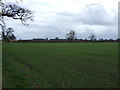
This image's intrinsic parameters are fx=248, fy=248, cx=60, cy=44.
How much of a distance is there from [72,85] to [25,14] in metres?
21.8

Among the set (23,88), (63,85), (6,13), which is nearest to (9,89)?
(23,88)

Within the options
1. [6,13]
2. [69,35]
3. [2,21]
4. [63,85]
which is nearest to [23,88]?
[63,85]

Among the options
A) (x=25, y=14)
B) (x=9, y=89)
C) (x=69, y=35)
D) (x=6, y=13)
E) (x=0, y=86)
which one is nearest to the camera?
(x=9, y=89)

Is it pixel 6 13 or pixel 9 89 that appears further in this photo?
pixel 6 13

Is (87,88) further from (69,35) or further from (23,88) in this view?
(69,35)

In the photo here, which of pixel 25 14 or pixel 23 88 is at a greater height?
pixel 25 14

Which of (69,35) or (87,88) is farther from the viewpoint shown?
(69,35)

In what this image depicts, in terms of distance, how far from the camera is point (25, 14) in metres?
32.2

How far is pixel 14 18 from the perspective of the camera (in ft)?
104

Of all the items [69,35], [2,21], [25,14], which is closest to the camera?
[2,21]

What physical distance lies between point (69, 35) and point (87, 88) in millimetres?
177367

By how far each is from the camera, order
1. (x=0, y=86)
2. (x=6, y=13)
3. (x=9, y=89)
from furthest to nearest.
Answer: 1. (x=6, y=13)
2. (x=0, y=86)
3. (x=9, y=89)

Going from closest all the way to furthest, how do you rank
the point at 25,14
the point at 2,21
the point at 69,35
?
the point at 2,21 < the point at 25,14 < the point at 69,35

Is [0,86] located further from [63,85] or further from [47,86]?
[63,85]
